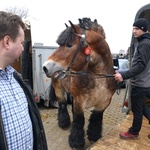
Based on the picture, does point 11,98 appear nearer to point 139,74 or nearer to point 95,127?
point 139,74

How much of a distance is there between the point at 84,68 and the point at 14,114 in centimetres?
202

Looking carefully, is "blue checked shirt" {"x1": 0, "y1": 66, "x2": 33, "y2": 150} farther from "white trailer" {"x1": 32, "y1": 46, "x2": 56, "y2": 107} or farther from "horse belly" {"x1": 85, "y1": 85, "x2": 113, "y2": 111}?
"white trailer" {"x1": 32, "y1": 46, "x2": 56, "y2": 107}

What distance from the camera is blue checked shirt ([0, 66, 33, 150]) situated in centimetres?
124

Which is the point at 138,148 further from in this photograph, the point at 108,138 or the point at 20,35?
the point at 20,35

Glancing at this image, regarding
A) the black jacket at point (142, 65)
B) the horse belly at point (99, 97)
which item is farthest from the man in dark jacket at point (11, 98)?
the horse belly at point (99, 97)

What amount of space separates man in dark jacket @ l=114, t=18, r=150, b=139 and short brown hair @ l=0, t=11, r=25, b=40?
6.56 feet

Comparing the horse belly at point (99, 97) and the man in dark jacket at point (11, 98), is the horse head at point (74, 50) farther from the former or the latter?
the man in dark jacket at point (11, 98)

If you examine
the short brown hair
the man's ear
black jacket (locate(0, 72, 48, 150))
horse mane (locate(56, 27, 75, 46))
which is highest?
the short brown hair

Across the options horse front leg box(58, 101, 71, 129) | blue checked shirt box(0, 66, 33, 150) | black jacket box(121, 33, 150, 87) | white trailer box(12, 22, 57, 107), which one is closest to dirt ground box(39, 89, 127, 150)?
horse front leg box(58, 101, 71, 129)

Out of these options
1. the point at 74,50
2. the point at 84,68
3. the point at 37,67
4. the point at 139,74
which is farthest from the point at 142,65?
the point at 37,67

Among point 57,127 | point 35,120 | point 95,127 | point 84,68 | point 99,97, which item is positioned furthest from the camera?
point 57,127

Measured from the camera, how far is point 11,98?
1.29m

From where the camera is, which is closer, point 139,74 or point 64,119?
point 139,74

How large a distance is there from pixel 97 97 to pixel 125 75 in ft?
2.62
